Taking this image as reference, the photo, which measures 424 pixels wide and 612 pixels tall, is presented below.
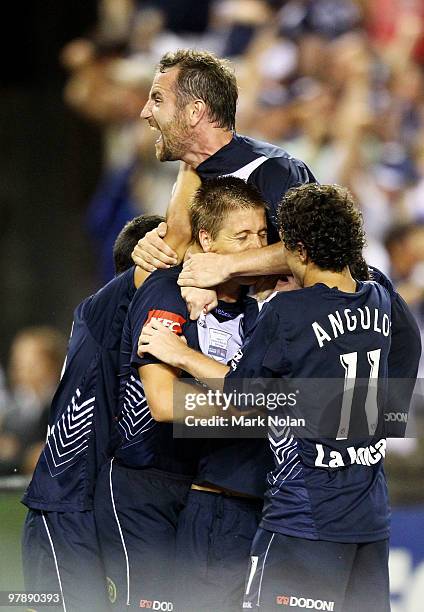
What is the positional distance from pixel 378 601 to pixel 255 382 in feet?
2.17

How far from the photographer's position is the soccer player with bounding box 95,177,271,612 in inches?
112

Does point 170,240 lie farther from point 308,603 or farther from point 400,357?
point 308,603

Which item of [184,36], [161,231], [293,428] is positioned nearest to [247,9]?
[184,36]

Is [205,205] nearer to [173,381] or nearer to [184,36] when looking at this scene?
[173,381]

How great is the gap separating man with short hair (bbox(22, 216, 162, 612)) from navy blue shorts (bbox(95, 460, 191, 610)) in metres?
0.11

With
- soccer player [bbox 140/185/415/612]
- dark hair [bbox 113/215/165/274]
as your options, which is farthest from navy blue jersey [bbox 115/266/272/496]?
dark hair [bbox 113/215/165/274]

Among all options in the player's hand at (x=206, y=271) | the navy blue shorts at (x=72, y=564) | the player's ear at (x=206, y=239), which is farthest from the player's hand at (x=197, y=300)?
the navy blue shorts at (x=72, y=564)

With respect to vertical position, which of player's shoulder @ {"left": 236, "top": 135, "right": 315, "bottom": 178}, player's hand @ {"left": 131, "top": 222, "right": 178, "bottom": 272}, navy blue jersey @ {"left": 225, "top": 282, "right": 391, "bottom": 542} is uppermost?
player's shoulder @ {"left": 236, "top": 135, "right": 315, "bottom": 178}

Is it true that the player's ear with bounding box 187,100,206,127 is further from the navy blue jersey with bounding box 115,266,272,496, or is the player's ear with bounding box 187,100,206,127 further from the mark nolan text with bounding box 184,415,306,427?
the mark nolan text with bounding box 184,415,306,427

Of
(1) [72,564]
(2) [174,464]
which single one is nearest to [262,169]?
(2) [174,464]

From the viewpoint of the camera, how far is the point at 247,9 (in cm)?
529

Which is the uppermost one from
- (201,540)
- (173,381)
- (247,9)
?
(247,9)

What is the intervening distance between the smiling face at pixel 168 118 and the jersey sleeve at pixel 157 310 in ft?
1.59

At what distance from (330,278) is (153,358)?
54 centimetres
